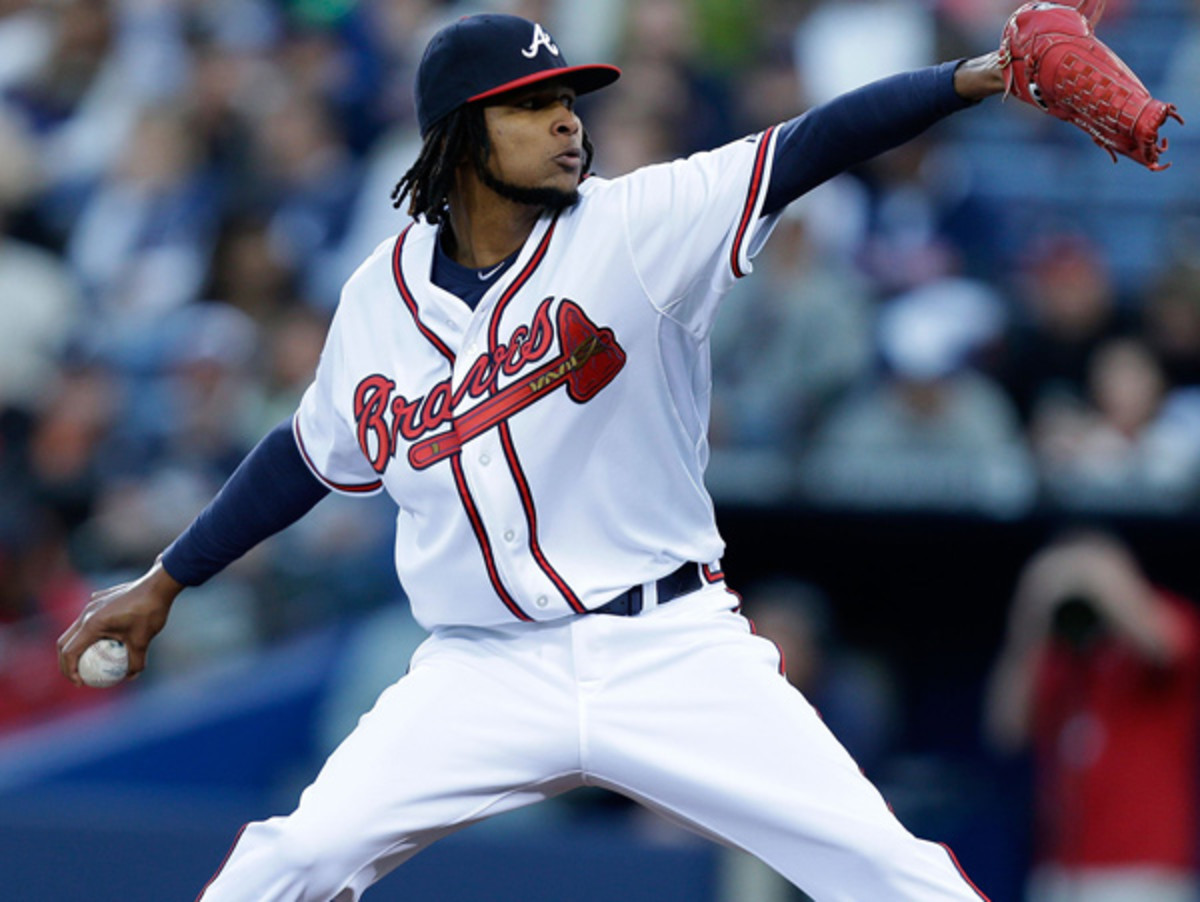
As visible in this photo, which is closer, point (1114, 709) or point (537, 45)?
point (537, 45)

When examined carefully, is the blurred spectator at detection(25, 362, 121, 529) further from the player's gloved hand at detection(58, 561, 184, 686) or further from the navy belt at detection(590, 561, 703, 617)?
the navy belt at detection(590, 561, 703, 617)

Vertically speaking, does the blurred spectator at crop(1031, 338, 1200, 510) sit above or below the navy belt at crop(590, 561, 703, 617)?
below

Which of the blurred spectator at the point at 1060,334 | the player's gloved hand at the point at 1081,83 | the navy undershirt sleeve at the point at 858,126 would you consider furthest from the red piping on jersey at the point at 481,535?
the blurred spectator at the point at 1060,334

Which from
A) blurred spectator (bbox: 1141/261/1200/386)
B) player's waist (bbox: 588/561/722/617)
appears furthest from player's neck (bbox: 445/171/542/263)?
blurred spectator (bbox: 1141/261/1200/386)

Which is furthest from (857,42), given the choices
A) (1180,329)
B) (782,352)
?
(1180,329)

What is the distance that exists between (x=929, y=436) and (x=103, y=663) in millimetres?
3063

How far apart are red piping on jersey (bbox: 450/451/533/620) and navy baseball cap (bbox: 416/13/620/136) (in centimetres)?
59

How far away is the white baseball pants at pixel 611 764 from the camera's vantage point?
2.91m

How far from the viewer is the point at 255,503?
3.45m

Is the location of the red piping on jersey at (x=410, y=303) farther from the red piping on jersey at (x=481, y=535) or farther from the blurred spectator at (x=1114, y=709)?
the blurred spectator at (x=1114, y=709)

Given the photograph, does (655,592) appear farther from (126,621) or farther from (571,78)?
(126,621)

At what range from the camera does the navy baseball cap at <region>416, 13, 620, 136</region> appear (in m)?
3.10

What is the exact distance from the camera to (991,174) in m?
7.48

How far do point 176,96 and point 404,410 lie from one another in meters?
5.60
